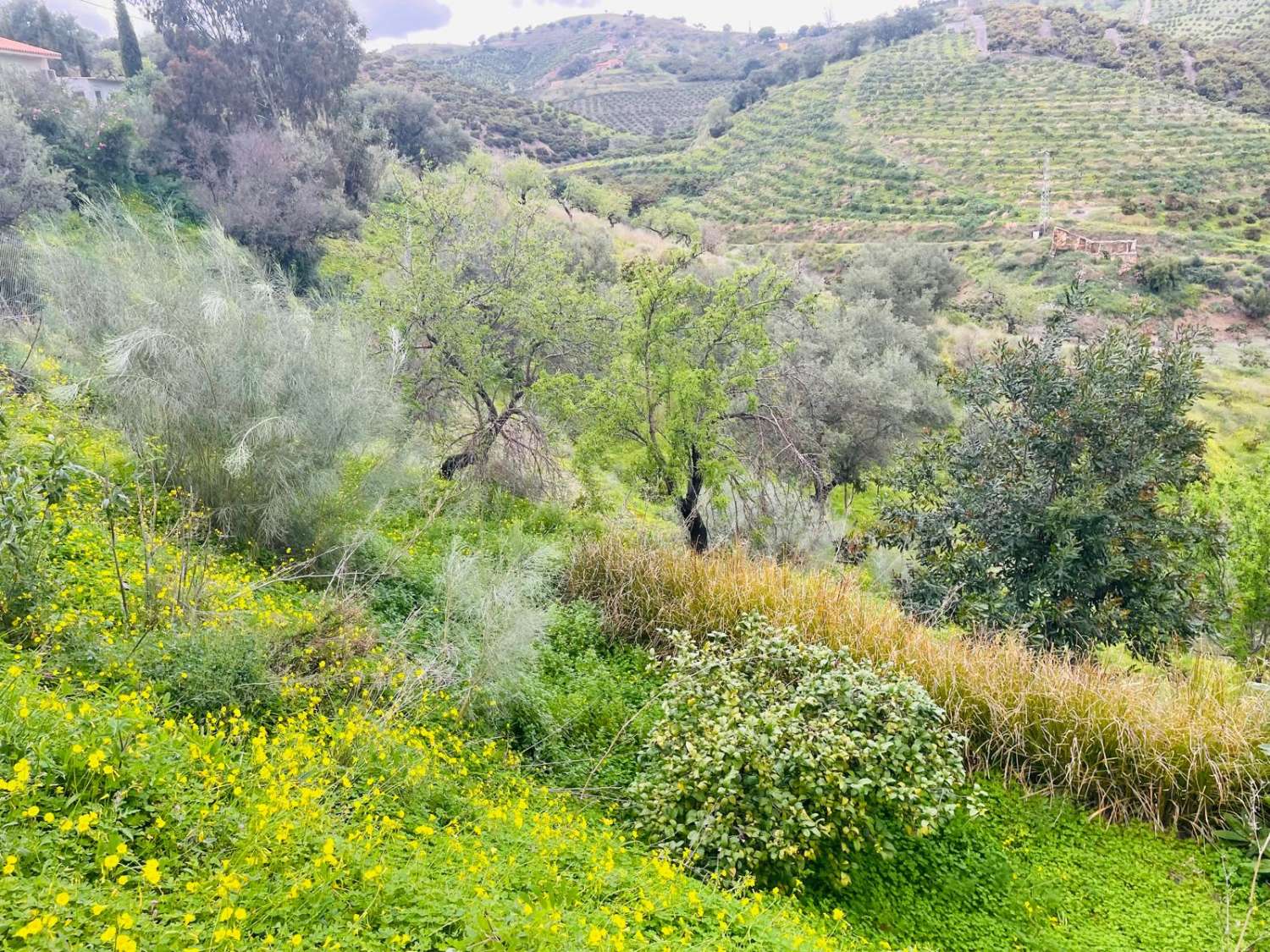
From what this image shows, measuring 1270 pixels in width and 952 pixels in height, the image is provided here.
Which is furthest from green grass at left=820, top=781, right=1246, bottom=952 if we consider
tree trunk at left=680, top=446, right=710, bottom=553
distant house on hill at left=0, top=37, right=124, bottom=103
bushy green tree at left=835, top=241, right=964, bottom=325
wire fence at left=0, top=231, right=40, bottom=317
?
distant house on hill at left=0, top=37, right=124, bottom=103

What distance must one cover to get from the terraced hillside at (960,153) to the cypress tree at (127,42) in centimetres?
2300

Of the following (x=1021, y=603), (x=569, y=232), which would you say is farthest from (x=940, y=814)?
(x=569, y=232)

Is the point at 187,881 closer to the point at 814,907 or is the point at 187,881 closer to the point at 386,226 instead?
the point at 814,907

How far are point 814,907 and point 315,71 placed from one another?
85.9ft

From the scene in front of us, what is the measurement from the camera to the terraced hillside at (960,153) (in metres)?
36.0

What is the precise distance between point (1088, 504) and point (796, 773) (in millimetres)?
4395

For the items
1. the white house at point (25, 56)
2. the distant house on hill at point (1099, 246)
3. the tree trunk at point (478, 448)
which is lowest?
the tree trunk at point (478, 448)

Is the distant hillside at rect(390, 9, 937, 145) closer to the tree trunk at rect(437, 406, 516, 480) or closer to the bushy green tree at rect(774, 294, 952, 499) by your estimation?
the bushy green tree at rect(774, 294, 952, 499)

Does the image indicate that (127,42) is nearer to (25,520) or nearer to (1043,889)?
(25,520)

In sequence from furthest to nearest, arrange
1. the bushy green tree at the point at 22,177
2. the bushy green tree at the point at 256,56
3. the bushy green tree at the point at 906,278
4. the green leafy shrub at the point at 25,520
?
1. the bushy green tree at the point at 906,278
2. the bushy green tree at the point at 256,56
3. the bushy green tree at the point at 22,177
4. the green leafy shrub at the point at 25,520

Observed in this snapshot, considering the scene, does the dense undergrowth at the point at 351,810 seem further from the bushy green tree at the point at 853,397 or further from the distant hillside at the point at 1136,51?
the distant hillside at the point at 1136,51

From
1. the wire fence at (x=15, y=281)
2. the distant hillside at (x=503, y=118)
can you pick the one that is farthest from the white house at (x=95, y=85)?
the wire fence at (x=15, y=281)

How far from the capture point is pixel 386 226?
35.0ft

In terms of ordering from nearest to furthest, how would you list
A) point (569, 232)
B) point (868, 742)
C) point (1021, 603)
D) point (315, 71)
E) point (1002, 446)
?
point (868, 742)
point (1021, 603)
point (1002, 446)
point (569, 232)
point (315, 71)
